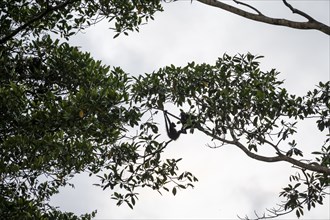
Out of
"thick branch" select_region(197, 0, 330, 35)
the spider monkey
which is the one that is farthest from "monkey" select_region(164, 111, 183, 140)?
"thick branch" select_region(197, 0, 330, 35)

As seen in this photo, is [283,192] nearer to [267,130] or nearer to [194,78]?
[267,130]

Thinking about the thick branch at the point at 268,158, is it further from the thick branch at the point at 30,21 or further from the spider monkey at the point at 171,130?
the thick branch at the point at 30,21

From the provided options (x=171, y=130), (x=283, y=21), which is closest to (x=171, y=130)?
(x=171, y=130)

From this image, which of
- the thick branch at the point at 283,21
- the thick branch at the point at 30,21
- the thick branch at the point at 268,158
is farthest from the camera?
the thick branch at the point at 30,21

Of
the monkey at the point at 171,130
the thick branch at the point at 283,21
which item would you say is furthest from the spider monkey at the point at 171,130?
the thick branch at the point at 283,21

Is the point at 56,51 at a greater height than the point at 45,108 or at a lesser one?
greater

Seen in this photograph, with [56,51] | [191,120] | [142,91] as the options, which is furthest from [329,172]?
[56,51]

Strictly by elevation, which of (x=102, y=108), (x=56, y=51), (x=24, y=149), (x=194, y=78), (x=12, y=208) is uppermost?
(x=56, y=51)

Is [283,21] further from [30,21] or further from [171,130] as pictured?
[30,21]

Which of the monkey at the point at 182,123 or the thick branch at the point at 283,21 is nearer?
the thick branch at the point at 283,21

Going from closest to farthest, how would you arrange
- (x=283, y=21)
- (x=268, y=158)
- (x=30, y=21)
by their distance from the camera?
(x=283, y=21) → (x=268, y=158) → (x=30, y=21)

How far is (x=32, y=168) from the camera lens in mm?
8977

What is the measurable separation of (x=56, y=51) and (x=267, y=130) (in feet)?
14.9

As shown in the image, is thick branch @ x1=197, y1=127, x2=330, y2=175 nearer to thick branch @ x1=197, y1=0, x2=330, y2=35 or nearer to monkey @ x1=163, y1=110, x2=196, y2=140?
monkey @ x1=163, y1=110, x2=196, y2=140
